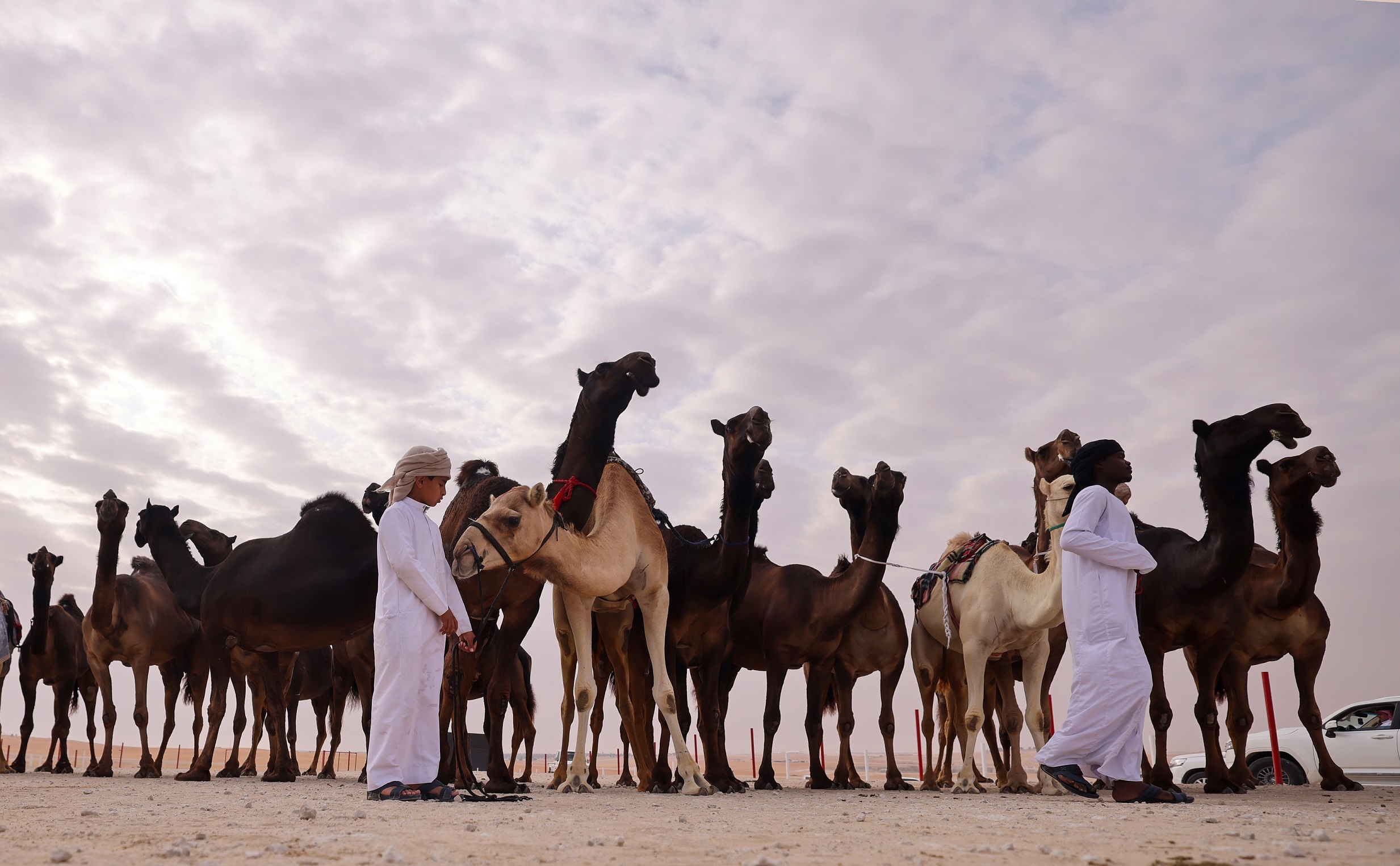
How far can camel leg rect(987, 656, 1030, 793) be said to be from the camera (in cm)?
1048

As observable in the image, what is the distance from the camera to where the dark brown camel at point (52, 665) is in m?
16.4

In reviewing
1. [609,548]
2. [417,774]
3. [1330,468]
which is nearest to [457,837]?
[417,774]

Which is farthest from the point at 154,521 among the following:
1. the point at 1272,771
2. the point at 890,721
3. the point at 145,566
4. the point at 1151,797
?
the point at 1272,771

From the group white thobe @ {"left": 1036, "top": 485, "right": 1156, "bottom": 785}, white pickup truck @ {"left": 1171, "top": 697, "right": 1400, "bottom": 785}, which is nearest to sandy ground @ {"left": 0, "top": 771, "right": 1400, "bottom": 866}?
white thobe @ {"left": 1036, "top": 485, "right": 1156, "bottom": 785}

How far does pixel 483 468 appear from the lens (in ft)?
39.2

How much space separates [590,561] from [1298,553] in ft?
24.3

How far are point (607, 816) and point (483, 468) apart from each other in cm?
646

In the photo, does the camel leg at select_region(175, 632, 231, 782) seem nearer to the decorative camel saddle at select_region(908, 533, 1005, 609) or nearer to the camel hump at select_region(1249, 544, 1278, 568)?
the decorative camel saddle at select_region(908, 533, 1005, 609)

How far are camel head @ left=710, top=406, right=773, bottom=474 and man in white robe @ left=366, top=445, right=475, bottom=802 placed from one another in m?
3.54

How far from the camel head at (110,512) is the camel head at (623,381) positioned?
25.4 ft

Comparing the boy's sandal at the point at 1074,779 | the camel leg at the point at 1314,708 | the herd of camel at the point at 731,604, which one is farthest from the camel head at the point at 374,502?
the camel leg at the point at 1314,708

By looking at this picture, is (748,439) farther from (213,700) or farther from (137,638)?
(137,638)

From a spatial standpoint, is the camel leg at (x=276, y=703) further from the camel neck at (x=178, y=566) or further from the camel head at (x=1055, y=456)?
the camel head at (x=1055, y=456)

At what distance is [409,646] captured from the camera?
7.32 meters
